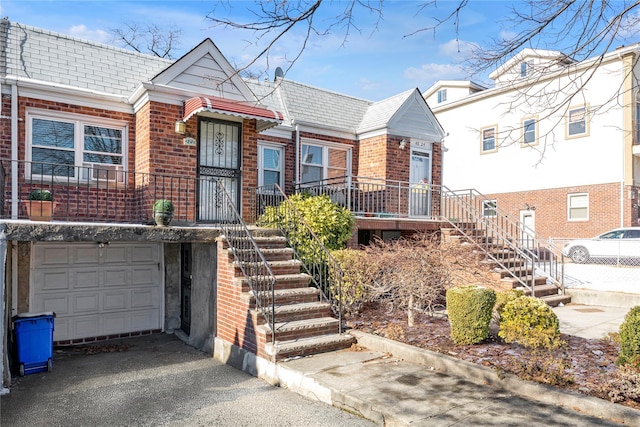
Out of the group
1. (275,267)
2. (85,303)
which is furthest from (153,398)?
(85,303)

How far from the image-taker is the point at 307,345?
602cm

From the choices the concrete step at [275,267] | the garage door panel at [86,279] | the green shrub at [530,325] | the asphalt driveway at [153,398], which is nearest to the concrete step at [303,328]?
the asphalt driveway at [153,398]

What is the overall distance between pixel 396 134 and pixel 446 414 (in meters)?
9.23

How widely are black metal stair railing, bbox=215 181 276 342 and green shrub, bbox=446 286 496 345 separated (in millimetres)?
2543

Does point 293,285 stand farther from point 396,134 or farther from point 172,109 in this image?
point 396,134

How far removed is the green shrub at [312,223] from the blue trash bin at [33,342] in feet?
13.4

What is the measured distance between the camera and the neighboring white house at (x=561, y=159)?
1625 cm

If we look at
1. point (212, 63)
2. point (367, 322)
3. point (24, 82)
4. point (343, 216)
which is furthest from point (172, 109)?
point (367, 322)

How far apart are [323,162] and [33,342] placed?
311 inches

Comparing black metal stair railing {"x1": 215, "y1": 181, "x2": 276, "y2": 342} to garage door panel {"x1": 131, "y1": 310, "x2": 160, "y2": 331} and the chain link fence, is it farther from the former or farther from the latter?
the chain link fence

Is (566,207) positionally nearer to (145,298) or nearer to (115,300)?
(145,298)

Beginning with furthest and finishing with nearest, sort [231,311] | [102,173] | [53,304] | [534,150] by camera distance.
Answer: [534,150] → [102,173] → [53,304] → [231,311]

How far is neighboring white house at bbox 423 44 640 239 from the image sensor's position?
53.3ft

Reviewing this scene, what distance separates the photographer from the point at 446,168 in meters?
23.5
